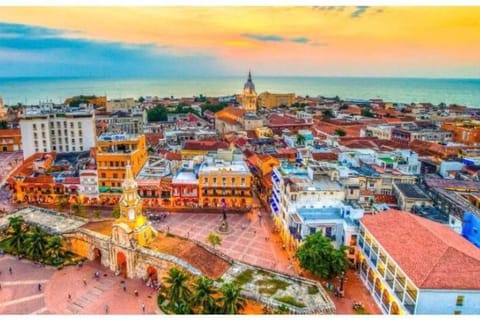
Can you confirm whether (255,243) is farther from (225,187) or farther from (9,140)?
(9,140)

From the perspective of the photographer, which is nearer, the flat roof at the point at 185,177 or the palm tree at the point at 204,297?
the palm tree at the point at 204,297

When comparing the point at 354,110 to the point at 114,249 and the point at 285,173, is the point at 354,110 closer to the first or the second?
the point at 285,173

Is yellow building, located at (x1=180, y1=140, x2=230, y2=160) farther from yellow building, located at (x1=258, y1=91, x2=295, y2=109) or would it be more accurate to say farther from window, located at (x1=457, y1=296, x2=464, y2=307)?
yellow building, located at (x1=258, y1=91, x2=295, y2=109)

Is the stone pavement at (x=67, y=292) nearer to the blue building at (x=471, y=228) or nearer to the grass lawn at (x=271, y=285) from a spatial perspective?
the grass lawn at (x=271, y=285)

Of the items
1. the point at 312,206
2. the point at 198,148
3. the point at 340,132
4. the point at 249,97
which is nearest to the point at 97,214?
the point at 198,148

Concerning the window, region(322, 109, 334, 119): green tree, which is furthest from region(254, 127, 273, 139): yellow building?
the window

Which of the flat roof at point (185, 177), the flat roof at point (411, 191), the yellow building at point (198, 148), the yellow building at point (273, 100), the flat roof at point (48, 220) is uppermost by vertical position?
the yellow building at point (273, 100)

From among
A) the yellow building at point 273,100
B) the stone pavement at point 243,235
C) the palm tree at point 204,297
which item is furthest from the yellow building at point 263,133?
the yellow building at point 273,100
